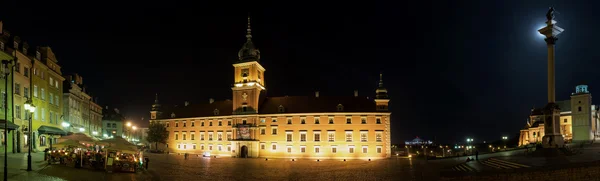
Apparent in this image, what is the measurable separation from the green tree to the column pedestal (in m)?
66.2

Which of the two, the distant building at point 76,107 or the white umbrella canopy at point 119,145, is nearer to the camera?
the white umbrella canopy at point 119,145

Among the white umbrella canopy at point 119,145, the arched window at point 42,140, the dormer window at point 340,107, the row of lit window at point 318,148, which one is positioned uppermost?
the dormer window at point 340,107

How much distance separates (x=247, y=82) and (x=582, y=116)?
60286 millimetres

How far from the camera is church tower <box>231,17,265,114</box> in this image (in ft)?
234

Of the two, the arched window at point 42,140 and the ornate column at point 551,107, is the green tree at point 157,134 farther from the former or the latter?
the ornate column at point 551,107

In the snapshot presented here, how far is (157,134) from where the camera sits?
78.4m

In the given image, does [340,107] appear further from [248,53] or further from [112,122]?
[112,122]

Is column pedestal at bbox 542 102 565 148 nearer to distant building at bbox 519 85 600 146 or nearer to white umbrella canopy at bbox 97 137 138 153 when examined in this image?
white umbrella canopy at bbox 97 137 138 153

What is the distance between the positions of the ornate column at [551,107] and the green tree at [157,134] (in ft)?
217

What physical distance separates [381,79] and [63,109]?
4841 cm

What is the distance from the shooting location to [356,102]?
6856cm

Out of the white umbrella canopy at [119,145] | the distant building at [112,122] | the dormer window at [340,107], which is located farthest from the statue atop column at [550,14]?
the distant building at [112,122]

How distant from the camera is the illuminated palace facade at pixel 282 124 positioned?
65.8m

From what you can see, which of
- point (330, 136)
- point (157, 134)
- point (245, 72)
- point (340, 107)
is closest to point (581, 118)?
point (340, 107)
